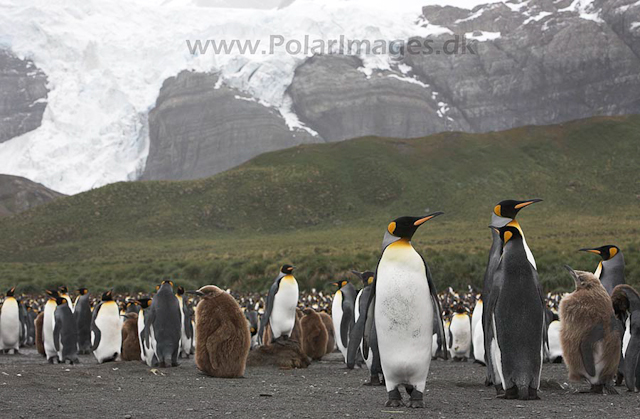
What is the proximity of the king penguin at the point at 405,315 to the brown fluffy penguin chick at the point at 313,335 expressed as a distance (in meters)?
5.83

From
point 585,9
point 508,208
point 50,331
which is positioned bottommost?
point 50,331

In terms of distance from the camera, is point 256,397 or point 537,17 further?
point 537,17

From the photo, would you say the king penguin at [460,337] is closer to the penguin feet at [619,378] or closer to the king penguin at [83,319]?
the penguin feet at [619,378]

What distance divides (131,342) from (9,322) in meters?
3.41

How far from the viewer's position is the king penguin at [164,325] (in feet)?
30.3

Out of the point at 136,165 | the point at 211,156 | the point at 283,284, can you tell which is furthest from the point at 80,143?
the point at 283,284

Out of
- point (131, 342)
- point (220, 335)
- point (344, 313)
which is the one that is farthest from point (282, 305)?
point (220, 335)

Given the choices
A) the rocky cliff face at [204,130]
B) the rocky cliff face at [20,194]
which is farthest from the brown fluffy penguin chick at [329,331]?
the rocky cliff face at [204,130]

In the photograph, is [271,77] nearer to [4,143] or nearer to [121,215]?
[4,143]

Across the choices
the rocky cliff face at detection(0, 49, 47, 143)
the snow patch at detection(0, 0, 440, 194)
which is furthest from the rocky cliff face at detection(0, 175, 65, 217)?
the rocky cliff face at detection(0, 49, 47, 143)

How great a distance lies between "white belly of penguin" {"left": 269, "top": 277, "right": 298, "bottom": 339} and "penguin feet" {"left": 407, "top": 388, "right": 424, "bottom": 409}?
16.3 feet

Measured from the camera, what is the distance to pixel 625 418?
16.3 feet

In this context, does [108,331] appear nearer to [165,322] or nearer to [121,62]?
[165,322]

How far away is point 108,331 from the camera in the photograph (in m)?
10.4
